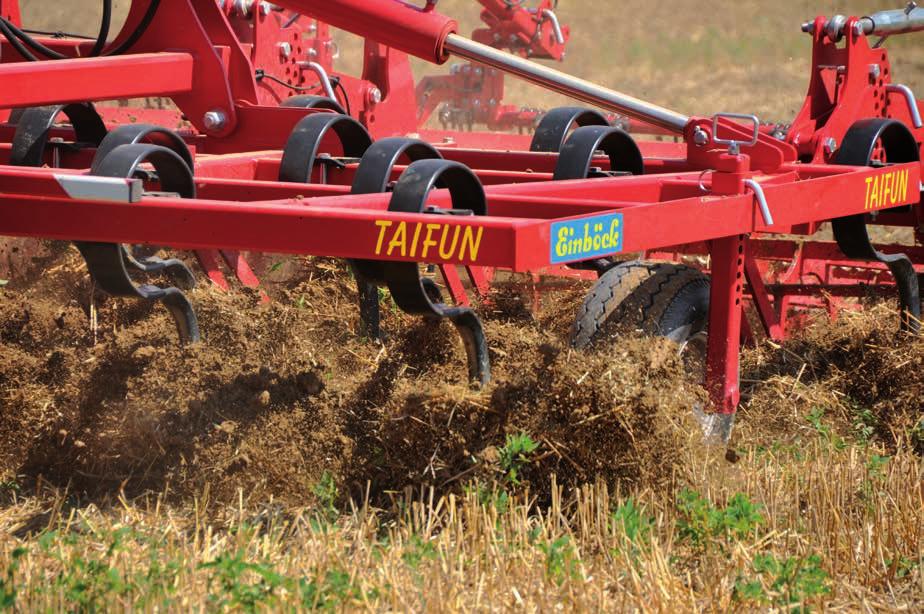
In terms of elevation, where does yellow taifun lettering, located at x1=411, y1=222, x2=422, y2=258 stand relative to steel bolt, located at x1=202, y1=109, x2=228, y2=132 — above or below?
below

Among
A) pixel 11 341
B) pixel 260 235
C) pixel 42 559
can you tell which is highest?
pixel 260 235

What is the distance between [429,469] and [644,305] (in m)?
0.93

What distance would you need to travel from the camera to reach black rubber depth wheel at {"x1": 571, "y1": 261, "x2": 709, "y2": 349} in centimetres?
398

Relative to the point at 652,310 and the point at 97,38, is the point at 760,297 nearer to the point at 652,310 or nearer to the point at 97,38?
the point at 652,310

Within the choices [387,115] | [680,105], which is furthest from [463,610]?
[680,105]

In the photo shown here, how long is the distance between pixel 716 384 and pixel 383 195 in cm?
116

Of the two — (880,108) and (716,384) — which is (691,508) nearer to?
(716,384)

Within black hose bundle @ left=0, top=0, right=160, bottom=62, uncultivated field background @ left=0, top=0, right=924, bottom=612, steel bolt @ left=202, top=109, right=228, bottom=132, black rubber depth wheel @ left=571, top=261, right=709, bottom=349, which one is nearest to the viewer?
uncultivated field background @ left=0, top=0, right=924, bottom=612

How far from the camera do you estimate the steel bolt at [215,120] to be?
220 inches

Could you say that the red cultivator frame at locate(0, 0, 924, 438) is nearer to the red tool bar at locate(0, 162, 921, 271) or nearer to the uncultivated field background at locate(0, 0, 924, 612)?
the red tool bar at locate(0, 162, 921, 271)

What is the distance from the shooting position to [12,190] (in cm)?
373

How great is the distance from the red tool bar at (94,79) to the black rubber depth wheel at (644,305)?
1.94m

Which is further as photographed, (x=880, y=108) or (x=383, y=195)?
(x=880, y=108)

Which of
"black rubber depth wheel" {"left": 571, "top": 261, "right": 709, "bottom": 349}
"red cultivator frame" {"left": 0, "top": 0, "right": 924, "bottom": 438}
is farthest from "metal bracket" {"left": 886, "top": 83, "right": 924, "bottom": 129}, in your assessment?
"black rubber depth wheel" {"left": 571, "top": 261, "right": 709, "bottom": 349}
